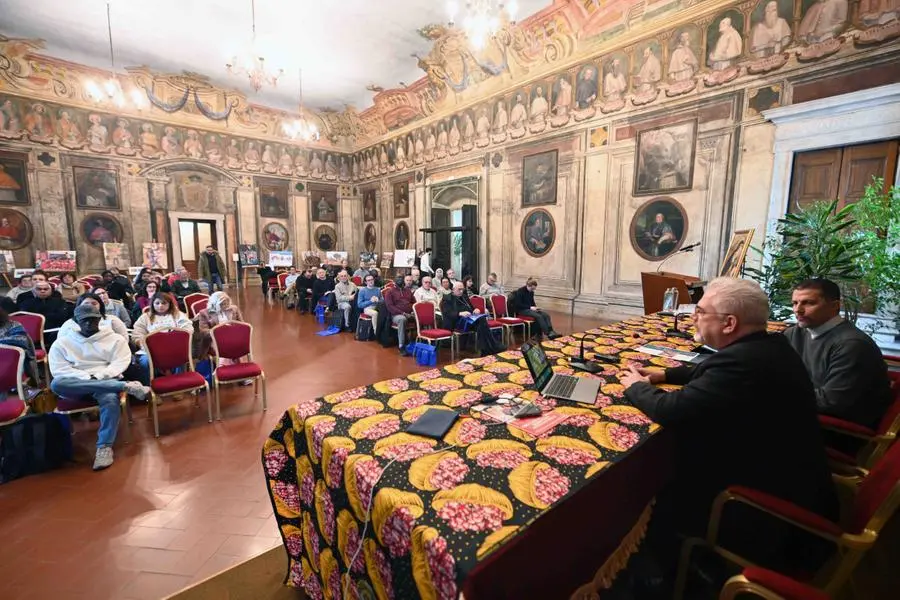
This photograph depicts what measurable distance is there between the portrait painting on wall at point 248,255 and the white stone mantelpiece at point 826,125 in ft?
51.9

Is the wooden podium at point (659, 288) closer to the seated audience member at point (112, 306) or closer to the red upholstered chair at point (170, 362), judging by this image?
the red upholstered chair at point (170, 362)

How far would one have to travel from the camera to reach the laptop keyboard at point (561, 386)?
1926 millimetres

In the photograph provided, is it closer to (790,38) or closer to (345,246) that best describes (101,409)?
(790,38)

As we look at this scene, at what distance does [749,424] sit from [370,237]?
1657 centimetres

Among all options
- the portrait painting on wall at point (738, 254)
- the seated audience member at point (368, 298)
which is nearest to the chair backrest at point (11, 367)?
the seated audience member at point (368, 298)

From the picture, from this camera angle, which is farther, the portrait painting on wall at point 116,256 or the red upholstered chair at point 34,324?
the portrait painting on wall at point 116,256

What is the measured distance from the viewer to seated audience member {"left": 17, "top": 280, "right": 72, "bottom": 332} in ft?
17.3

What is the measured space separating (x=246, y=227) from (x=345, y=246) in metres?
4.05

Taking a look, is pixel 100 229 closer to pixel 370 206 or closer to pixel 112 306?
pixel 370 206

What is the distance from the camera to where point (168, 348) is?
12.4 ft

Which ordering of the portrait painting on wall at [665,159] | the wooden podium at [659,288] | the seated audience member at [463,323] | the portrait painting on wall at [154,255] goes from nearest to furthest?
the wooden podium at [659,288], the seated audience member at [463,323], the portrait painting on wall at [665,159], the portrait painting on wall at [154,255]

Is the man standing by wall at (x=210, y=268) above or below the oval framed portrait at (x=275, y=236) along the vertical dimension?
below

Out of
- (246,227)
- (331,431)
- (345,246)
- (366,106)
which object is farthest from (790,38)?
(246,227)

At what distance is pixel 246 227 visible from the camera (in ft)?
50.3
